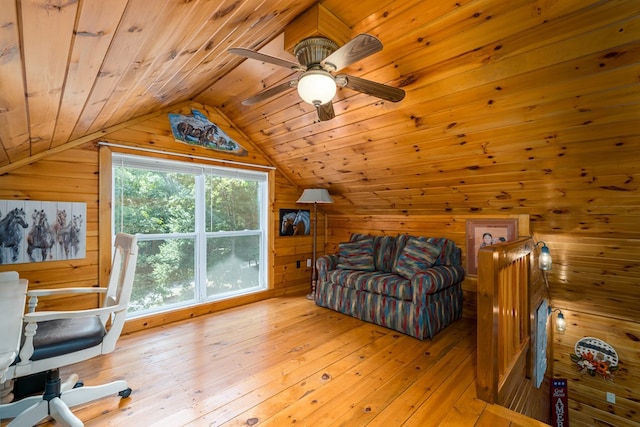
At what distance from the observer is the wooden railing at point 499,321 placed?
1861 millimetres

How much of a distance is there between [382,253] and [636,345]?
273 cm

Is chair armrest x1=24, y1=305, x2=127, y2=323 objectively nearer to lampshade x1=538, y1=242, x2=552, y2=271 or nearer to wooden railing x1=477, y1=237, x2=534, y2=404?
wooden railing x1=477, y1=237, x2=534, y2=404

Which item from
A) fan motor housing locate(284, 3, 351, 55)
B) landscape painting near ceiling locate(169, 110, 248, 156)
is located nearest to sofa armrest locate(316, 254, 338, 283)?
landscape painting near ceiling locate(169, 110, 248, 156)

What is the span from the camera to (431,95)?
2260 millimetres

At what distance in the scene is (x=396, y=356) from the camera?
2568 mm

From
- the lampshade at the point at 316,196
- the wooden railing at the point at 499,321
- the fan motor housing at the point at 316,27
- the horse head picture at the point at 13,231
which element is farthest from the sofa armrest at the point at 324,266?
the horse head picture at the point at 13,231

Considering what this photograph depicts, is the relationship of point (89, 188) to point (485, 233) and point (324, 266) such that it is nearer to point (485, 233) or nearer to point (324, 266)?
point (324, 266)

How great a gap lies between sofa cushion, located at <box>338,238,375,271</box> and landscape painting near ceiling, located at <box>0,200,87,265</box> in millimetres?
2829

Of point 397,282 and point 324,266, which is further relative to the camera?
point 324,266

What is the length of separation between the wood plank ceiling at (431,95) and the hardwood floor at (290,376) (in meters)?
1.57

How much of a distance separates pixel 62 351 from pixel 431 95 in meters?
2.90

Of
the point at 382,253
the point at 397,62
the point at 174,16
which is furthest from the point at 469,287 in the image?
the point at 174,16

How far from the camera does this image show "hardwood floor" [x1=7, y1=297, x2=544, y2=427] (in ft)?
5.92

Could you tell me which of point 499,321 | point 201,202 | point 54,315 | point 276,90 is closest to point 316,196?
point 201,202
